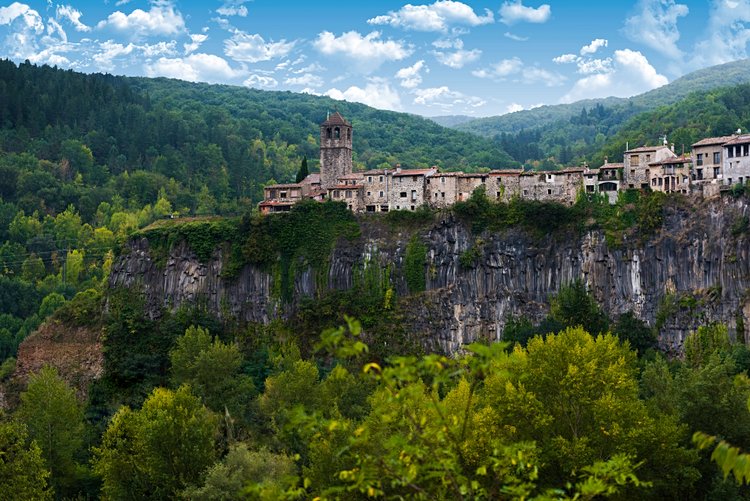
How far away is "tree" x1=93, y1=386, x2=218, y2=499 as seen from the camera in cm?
4666

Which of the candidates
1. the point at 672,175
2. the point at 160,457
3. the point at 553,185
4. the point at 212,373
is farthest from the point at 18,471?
the point at 672,175

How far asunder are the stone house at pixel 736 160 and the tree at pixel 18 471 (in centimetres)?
5786

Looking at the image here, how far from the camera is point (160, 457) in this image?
47281 mm

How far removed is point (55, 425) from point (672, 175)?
2066 inches

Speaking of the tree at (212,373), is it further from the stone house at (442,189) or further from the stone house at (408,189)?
the stone house at (442,189)

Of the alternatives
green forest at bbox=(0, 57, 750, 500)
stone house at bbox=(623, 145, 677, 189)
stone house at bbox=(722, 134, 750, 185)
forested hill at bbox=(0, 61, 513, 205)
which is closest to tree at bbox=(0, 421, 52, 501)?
green forest at bbox=(0, 57, 750, 500)

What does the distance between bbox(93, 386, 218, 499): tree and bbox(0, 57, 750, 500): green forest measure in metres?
0.11

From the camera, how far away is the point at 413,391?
16.7m

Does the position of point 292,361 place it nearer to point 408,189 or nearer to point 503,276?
point 503,276

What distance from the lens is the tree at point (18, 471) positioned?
42906 millimetres

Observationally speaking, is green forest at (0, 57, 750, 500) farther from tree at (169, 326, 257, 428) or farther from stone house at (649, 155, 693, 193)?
stone house at (649, 155, 693, 193)

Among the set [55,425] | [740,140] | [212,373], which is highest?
[740,140]

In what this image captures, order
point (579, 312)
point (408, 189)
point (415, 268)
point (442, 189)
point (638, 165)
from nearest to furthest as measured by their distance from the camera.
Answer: point (579, 312)
point (638, 165)
point (415, 268)
point (442, 189)
point (408, 189)

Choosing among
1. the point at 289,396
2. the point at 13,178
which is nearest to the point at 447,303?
the point at 289,396
